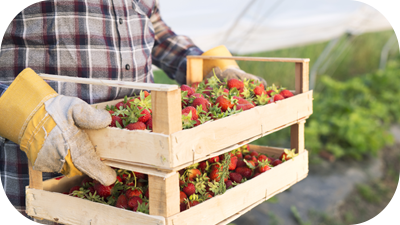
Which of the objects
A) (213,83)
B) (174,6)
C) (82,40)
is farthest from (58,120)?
(174,6)

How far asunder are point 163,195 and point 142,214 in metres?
0.09

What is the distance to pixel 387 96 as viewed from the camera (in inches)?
223

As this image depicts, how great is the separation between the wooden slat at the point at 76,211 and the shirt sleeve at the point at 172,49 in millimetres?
838

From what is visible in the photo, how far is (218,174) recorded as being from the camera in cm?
124

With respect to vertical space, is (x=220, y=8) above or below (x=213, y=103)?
above

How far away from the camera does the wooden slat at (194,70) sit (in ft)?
5.43

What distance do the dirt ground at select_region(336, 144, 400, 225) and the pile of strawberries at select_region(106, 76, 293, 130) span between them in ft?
8.21

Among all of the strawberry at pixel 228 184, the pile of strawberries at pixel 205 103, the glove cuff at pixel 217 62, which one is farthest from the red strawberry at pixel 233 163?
the glove cuff at pixel 217 62

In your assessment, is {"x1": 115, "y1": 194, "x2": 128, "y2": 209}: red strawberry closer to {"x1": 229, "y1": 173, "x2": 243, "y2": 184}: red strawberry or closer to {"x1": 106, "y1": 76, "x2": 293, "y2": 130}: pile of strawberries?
{"x1": 106, "y1": 76, "x2": 293, "y2": 130}: pile of strawberries

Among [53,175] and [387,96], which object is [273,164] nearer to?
[53,175]

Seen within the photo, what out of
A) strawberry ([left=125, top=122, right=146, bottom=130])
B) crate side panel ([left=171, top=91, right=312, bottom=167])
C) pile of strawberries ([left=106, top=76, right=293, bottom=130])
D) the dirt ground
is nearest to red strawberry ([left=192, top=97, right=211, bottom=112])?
pile of strawberries ([left=106, top=76, right=293, bottom=130])

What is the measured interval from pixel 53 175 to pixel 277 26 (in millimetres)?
2889

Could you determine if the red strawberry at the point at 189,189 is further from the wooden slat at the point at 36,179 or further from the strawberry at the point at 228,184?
the wooden slat at the point at 36,179

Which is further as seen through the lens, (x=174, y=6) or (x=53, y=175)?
(x=174, y=6)
